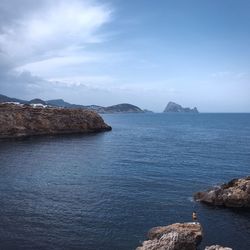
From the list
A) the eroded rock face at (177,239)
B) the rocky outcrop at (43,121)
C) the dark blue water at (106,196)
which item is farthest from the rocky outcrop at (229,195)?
the rocky outcrop at (43,121)

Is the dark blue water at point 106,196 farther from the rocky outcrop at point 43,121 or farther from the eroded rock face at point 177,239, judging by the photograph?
the rocky outcrop at point 43,121

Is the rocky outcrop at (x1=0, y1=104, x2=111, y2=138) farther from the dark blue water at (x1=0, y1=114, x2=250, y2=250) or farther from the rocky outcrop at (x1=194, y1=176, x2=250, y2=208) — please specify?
the rocky outcrop at (x1=194, y1=176, x2=250, y2=208)

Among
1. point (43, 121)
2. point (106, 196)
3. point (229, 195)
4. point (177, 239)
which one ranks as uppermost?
point (43, 121)

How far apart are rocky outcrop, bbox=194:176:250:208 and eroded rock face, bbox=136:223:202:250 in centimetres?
1806

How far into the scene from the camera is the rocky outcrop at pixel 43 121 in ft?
474

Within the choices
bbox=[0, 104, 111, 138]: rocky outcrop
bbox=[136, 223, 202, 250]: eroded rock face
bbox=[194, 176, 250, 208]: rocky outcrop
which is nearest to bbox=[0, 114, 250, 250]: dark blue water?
bbox=[194, 176, 250, 208]: rocky outcrop

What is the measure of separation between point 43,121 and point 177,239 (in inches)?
4985

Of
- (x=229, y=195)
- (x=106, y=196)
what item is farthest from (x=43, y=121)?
(x=229, y=195)

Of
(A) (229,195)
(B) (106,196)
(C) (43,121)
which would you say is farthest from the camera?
(C) (43,121)

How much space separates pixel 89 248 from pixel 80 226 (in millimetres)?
6410

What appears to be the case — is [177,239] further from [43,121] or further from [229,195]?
[43,121]

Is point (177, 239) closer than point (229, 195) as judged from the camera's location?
Yes

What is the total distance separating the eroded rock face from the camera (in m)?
37.3

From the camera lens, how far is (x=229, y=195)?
57344 millimetres
